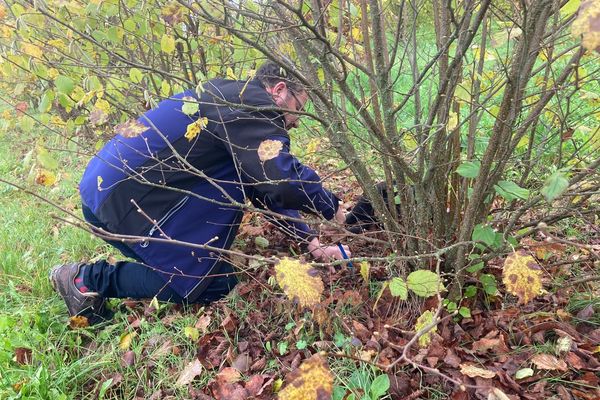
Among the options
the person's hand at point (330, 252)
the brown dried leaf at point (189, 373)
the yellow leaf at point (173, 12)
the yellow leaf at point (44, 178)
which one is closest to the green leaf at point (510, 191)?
the person's hand at point (330, 252)

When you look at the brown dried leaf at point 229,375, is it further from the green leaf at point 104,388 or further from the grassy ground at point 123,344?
the green leaf at point 104,388

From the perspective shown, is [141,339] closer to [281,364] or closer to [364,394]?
[281,364]

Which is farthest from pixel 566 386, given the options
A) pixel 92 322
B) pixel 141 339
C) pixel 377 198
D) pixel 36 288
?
pixel 36 288

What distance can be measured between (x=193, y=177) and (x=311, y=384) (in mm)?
1483

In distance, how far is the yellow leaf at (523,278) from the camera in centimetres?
113

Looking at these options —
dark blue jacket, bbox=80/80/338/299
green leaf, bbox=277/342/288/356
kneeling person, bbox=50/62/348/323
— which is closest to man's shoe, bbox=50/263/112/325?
kneeling person, bbox=50/62/348/323

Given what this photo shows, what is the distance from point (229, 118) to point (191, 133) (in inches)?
7.6

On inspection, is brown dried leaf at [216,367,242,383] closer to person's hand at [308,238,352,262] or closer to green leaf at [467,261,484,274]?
person's hand at [308,238,352,262]

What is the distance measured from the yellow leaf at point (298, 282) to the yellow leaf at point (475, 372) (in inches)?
26.5

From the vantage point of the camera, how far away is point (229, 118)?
2.02 m

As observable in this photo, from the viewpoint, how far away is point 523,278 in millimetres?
1137

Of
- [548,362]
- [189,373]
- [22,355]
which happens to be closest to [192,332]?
[189,373]

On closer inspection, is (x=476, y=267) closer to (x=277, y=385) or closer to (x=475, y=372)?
(x=475, y=372)

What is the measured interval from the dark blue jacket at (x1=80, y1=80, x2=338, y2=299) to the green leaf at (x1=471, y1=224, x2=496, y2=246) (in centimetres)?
75
